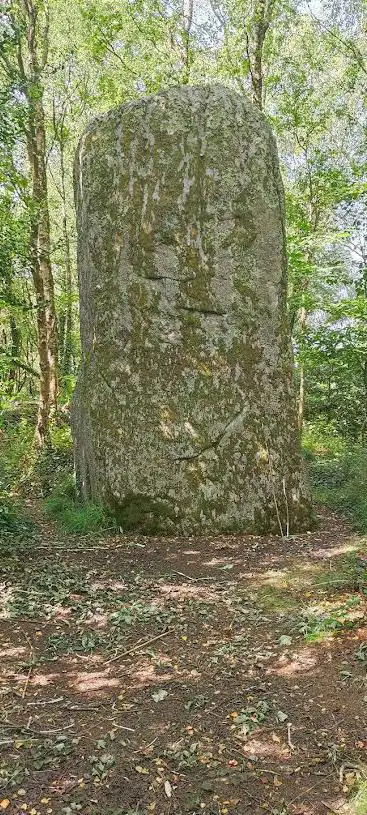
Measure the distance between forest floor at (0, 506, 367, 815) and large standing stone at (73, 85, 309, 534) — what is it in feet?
3.61

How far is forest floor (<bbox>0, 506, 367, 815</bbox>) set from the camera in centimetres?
278

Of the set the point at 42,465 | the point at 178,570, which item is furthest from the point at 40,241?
the point at 178,570

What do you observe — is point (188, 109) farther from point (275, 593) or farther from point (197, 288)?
point (275, 593)

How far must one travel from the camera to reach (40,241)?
13.1m

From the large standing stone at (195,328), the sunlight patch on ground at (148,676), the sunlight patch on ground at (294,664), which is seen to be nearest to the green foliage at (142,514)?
the large standing stone at (195,328)

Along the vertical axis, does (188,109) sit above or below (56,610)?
above

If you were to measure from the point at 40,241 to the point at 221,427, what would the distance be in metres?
8.02

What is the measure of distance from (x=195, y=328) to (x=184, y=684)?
4.23m

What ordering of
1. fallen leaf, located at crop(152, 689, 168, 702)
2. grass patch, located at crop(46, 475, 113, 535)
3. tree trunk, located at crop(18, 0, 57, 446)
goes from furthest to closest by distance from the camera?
tree trunk, located at crop(18, 0, 57, 446), grass patch, located at crop(46, 475, 113, 535), fallen leaf, located at crop(152, 689, 168, 702)

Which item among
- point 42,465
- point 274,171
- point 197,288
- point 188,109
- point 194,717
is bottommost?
point 194,717

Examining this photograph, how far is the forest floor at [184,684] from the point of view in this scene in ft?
9.11

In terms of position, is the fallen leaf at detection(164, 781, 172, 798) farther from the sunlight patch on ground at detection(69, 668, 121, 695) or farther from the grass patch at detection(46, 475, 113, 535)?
the grass patch at detection(46, 475, 113, 535)

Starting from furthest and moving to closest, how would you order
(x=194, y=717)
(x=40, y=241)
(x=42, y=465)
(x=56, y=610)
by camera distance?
(x=40, y=241), (x=42, y=465), (x=56, y=610), (x=194, y=717)

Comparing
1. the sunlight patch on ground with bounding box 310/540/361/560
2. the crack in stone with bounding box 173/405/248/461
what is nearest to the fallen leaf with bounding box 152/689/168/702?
the sunlight patch on ground with bounding box 310/540/361/560
